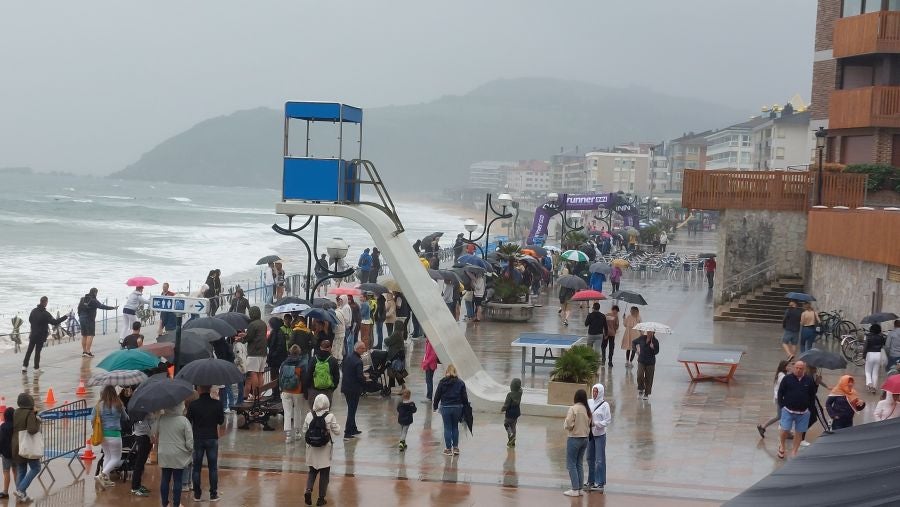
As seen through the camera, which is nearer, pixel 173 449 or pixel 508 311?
pixel 173 449

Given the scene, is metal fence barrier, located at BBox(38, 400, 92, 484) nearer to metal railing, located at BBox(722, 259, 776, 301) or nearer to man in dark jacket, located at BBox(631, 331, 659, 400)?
man in dark jacket, located at BBox(631, 331, 659, 400)

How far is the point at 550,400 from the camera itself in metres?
16.4

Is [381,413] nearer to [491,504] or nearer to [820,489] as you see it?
[491,504]

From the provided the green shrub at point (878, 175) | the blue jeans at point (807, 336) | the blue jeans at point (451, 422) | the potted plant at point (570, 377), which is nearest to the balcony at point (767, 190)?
the green shrub at point (878, 175)

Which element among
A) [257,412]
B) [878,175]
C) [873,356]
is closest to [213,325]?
[257,412]

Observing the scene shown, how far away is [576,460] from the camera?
12.2m

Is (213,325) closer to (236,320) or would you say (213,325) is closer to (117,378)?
(236,320)

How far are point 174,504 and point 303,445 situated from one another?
3.25 metres

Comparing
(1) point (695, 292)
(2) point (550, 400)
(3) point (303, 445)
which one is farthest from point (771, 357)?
(1) point (695, 292)

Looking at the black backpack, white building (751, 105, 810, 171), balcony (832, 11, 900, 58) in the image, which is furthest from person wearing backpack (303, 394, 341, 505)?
white building (751, 105, 810, 171)

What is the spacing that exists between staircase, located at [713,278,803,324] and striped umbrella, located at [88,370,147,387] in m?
19.8

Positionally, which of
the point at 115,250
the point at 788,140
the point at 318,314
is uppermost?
the point at 788,140

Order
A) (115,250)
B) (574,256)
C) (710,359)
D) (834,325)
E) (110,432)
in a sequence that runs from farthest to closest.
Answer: (115,250) < (574,256) < (834,325) < (710,359) < (110,432)

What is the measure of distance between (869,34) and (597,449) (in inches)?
1006
